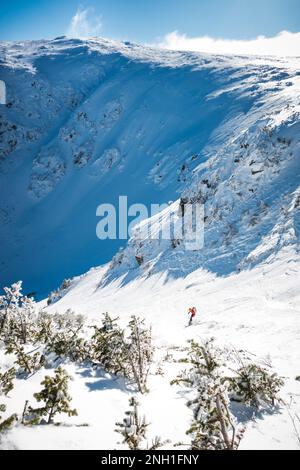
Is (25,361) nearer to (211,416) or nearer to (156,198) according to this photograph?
(211,416)

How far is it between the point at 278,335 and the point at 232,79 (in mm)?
61194

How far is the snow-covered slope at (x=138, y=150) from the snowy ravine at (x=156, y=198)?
229mm

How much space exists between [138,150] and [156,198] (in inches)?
635

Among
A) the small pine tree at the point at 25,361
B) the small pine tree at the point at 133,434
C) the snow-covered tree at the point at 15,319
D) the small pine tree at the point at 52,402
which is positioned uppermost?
the snow-covered tree at the point at 15,319

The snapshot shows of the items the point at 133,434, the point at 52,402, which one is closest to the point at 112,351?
the point at 52,402

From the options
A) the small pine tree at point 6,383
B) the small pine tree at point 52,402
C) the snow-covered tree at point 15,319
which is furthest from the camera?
the snow-covered tree at point 15,319

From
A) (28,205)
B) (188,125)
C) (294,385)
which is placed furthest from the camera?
(28,205)

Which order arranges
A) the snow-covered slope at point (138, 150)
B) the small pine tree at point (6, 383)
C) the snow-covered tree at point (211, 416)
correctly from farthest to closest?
1. the snow-covered slope at point (138, 150)
2. the small pine tree at point (6, 383)
3. the snow-covered tree at point (211, 416)

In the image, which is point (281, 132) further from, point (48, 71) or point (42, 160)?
point (48, 71)

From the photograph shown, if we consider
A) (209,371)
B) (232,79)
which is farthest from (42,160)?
(209,371)

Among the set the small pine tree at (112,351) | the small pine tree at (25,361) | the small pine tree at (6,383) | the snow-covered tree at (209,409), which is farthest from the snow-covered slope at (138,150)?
the small pine tree at (6,383)

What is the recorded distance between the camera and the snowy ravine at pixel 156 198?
8.00 meters

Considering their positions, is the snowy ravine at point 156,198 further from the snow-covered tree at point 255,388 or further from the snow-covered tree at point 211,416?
the snow-covered tree at point 211,416

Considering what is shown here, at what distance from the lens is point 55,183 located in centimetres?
6556
